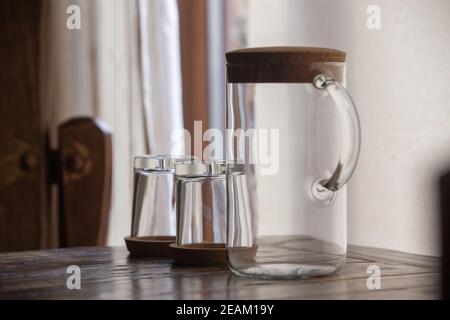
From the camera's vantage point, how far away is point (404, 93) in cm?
167

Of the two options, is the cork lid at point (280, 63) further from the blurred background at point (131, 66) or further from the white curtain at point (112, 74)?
the white curtain at point (112, 74)

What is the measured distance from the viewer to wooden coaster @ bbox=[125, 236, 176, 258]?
1.18 m

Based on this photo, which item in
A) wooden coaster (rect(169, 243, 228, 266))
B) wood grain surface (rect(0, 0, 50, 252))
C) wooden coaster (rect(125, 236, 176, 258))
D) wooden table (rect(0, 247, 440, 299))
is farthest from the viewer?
wood grain surface (rect(0, 0, 50, 252))

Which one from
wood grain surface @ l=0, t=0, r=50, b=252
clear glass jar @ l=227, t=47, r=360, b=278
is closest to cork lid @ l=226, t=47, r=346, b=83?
clear glass jar @ l=227, t=47, r=360, b=278

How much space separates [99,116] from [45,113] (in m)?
0.17

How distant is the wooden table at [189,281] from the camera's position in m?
0.82

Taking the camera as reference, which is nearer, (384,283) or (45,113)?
(384,283)

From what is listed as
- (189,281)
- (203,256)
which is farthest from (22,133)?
(189,281)

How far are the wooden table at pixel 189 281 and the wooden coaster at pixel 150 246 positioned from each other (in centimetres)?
2

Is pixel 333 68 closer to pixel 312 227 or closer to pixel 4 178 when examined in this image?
pixel 312 227

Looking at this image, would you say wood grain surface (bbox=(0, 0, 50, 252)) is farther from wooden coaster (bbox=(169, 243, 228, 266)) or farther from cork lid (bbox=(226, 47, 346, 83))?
cork lid (bbox=(226, 47, 346, 83))

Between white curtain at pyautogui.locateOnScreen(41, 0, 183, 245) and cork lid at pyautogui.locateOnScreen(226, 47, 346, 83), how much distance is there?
1.49 metres

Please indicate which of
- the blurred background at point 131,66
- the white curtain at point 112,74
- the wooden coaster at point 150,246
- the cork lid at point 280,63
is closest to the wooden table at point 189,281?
the wooden coaster at point 150,246
